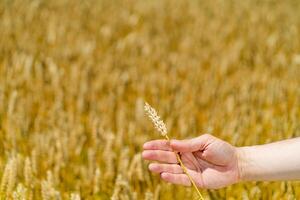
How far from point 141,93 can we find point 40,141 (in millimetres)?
814

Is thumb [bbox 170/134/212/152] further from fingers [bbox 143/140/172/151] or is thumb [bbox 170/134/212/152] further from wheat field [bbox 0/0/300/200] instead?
wheat field [bbox 0/0/300/200]

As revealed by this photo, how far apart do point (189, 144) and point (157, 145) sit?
0.31ft

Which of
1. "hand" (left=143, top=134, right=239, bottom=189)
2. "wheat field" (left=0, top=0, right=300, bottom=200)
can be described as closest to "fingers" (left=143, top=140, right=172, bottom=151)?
"hand" (left=143, top=134, right=239, bottom=189)

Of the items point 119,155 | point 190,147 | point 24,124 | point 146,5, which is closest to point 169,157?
point 190,147

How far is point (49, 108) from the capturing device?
244cm

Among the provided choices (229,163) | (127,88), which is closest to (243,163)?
(229,163)

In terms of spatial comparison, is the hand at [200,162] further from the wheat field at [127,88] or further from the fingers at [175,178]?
the wheat field at [127,88]

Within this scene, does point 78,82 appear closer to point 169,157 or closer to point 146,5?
point 169,157

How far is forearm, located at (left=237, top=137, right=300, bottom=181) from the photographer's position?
153 cm

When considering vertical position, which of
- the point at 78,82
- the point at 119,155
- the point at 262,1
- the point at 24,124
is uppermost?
the point at 262,1

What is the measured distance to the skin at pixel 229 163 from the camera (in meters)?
1.53

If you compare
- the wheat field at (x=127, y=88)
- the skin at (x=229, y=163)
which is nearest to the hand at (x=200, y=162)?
the skin at (x=229, y=163)

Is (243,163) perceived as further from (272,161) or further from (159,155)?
(159,155)

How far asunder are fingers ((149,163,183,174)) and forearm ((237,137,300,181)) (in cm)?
15
